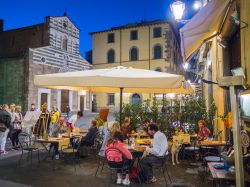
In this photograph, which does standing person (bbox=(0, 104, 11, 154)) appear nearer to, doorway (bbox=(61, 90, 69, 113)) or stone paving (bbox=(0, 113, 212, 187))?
stone paving (bbox=(0, 113, 212, 187))

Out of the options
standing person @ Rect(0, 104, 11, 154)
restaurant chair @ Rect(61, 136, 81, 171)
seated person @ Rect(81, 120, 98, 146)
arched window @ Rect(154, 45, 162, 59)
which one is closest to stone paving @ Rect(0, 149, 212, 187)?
restaurant chair @ Rect(61, 136, 81, 171)

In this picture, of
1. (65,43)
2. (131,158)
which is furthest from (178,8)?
(65,43)

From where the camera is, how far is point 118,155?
5.41m

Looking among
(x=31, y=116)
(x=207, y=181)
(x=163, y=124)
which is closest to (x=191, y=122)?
(x=163, y=124)

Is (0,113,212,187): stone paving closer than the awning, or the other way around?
the awning

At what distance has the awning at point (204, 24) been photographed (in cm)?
455

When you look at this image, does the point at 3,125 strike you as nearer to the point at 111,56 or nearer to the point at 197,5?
the point at 197,5

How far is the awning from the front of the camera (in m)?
4.55

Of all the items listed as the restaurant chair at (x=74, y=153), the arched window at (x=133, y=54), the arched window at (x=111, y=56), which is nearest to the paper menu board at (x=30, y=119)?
the restaurant chair at (x=74, y=153)

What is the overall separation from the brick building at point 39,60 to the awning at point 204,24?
23.3 metres

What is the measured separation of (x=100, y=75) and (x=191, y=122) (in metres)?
5.02

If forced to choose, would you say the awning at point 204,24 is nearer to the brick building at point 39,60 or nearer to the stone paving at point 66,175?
the stone paving at point 66,175

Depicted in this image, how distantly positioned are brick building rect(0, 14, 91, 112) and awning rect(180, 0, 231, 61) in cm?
2326

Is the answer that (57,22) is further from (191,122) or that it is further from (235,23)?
(235,23)
